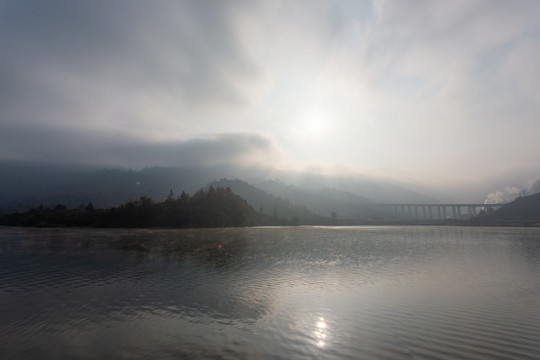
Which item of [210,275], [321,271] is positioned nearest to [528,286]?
[321,271]

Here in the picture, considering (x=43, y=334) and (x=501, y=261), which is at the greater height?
(x=501, y=261)

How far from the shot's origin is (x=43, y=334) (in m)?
16.8

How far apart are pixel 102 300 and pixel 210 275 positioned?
40.6ft

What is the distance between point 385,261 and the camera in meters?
45.6

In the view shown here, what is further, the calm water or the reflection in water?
the reflection in water

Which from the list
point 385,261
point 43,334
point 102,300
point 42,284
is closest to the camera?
point 43,334

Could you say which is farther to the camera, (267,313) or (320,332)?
(267,313)

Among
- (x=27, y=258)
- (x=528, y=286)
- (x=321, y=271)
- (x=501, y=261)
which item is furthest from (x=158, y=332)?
(x=501, y=261)

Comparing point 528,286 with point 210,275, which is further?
point 210,275

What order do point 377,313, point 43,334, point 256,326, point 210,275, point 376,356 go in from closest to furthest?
point 376,356, point 43,334, point 256,326, point 377,313, point 210,275

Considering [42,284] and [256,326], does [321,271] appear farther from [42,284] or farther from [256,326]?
[42,284]

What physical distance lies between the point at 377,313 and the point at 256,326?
927 cm

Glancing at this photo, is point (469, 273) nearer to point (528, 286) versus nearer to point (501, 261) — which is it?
point (528, 286)

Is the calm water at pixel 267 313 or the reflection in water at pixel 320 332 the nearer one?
the calm water at pixel 267 313
